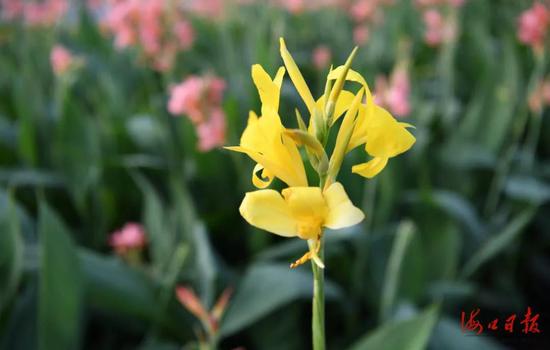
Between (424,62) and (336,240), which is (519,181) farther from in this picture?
(424,62)

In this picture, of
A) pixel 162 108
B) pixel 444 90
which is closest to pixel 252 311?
pixel 162 108

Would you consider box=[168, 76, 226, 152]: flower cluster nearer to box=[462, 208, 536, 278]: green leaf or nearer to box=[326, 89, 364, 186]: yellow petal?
box=[462, 208, 536, 278]: green leaf

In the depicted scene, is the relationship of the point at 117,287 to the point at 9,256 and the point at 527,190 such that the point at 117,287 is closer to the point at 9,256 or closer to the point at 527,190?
the point at 9,256

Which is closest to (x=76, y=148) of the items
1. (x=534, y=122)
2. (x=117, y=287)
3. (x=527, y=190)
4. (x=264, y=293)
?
(x=117, y=287)

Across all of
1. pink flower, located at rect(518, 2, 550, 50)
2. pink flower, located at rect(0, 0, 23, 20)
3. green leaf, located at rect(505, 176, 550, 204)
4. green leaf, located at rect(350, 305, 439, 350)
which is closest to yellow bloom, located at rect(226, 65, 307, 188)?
green leaf, located at rect(350, 305, 439, 350)

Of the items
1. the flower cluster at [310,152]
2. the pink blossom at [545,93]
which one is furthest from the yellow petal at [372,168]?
the pink blossom at [545,93]
